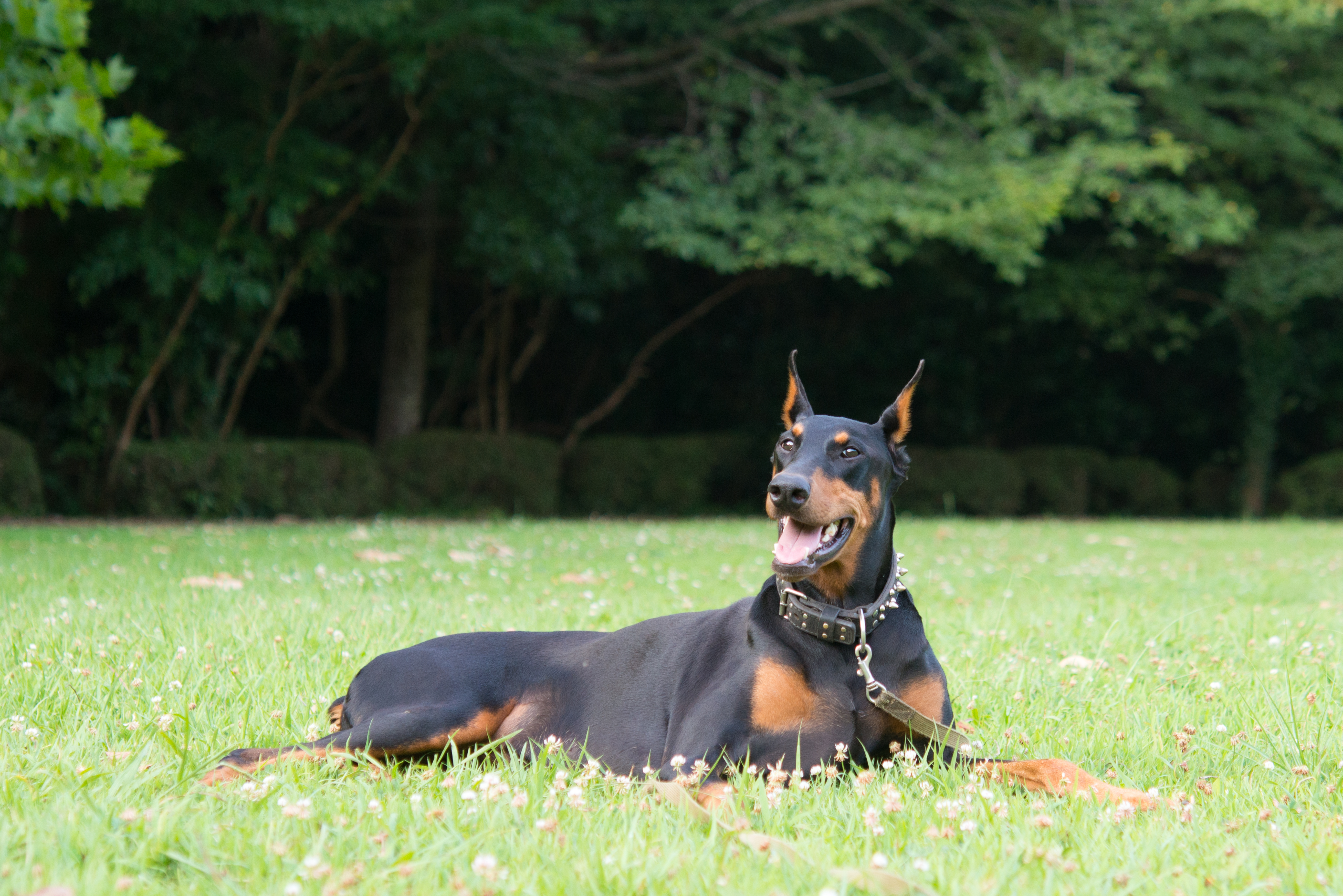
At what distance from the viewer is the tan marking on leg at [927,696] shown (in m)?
3.18

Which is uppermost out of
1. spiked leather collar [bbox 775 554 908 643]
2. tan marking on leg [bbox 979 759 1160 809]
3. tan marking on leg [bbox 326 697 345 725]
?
spiked leather collar [bbox 775 554 908 643]

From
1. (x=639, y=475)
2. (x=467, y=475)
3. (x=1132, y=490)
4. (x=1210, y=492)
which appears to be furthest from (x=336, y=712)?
(x=1210, y=492)

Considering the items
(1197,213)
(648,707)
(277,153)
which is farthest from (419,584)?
(1197,213)

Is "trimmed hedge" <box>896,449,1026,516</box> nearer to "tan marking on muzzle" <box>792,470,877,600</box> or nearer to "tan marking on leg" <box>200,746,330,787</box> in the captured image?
"tan marking on muzzle" <box>792,470,877,600</box>

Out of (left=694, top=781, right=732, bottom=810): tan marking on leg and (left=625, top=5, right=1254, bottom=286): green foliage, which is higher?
(left=625, top=5, right=1254, bottom=286): green foliage

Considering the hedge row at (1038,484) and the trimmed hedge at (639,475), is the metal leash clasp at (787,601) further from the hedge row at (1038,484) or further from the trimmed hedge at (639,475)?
the trimmed hedge at (639,475)

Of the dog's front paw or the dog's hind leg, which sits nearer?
the dog's front paw

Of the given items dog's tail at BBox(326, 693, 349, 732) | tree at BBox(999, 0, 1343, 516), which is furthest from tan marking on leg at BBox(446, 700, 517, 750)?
tree at BBox(999, 0, 1343, 516)

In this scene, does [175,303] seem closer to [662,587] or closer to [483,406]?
[483,406]

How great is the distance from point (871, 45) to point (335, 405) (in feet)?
34.3

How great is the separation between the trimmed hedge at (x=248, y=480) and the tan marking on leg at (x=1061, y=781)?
41.0ft

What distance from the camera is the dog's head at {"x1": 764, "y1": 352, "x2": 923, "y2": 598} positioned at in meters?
3.06

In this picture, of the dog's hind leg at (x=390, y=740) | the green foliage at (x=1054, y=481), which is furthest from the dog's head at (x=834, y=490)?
the green foliage at (x=1054, y=481)

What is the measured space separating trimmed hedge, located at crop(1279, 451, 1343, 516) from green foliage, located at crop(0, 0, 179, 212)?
1978 centimetres
